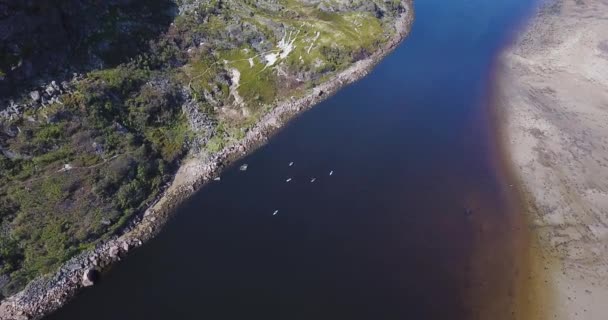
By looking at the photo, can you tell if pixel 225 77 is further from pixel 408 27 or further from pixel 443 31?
pixel 443 31

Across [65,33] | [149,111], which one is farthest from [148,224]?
[65,33]

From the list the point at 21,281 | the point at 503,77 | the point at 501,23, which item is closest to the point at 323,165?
the point at 21,281

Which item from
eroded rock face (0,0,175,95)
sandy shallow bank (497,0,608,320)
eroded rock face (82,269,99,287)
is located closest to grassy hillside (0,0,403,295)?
eroded rock face (0,0,175,95)

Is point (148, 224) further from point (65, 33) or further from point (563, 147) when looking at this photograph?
point (563, 147)

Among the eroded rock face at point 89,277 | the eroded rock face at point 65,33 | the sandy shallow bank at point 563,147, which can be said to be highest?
the eroded rock face at point 65,33

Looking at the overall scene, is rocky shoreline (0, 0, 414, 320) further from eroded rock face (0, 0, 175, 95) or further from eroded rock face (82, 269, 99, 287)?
eroded rock face (0, 0, 175, 95)

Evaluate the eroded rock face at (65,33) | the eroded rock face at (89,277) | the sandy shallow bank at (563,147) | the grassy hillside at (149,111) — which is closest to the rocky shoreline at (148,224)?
the eroded rock face at (89,277)

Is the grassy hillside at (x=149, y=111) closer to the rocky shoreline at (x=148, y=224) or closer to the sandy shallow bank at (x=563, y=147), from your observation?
the rocky shoreline at (x=148, y=224)
